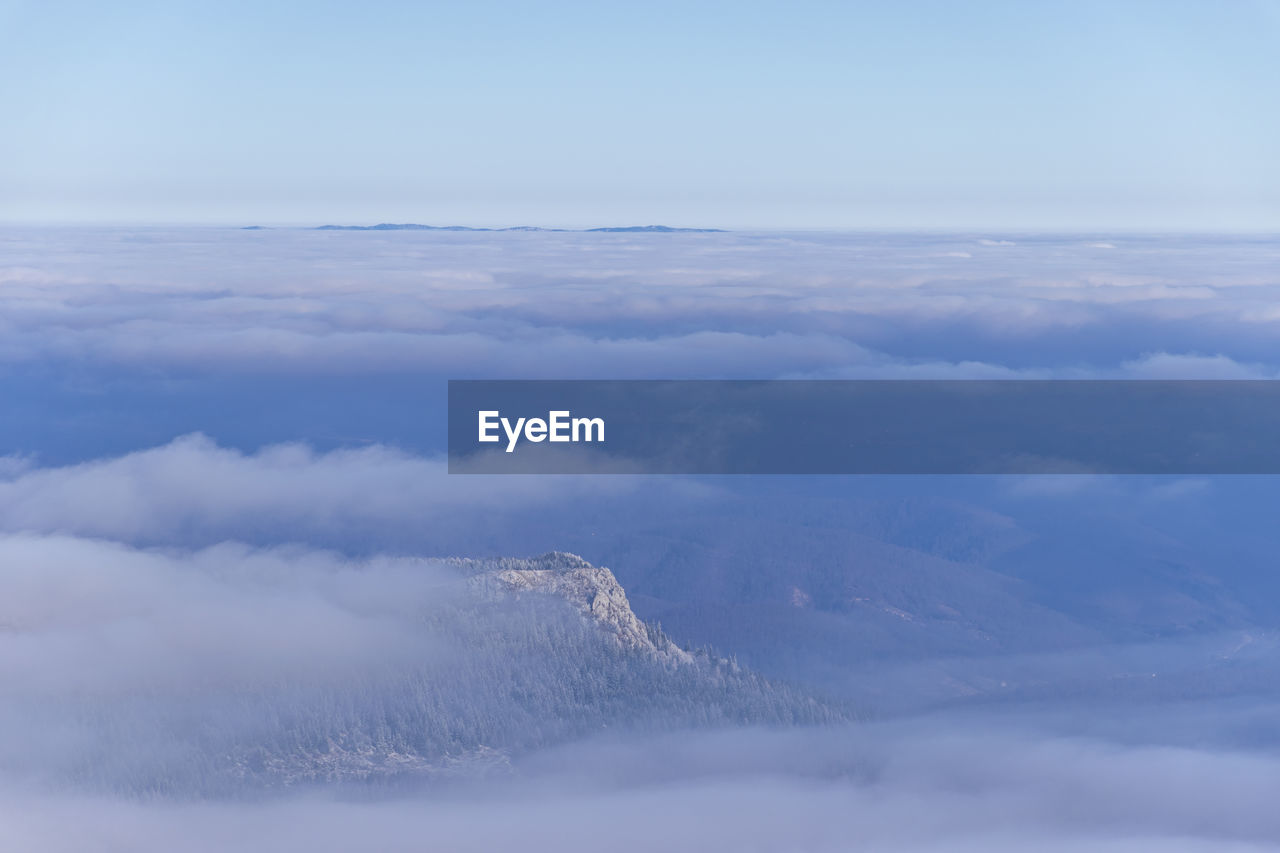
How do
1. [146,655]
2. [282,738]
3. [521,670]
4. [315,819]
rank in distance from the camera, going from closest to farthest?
[315,819], [282,738], [521,670], [146,655]

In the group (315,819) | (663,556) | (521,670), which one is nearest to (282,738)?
(315,819)

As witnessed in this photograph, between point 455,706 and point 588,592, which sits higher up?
point 588,592

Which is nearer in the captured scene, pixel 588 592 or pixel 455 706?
Answer: pixel 455 706

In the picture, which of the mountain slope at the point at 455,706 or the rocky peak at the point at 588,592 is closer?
the mountain slope at the point at 455,706

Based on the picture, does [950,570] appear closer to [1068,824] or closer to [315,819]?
[1068,824]

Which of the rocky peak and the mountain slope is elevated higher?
the rocky peak

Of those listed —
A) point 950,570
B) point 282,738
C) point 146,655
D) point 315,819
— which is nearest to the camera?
point 315,819

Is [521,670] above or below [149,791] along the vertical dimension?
above

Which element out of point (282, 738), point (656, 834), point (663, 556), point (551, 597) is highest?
point (551, 597)

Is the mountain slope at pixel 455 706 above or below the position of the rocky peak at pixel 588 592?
below

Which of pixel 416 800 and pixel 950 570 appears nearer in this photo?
pixel 416 800

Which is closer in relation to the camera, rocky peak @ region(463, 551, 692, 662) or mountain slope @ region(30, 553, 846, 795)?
mountain slope @ region(30, 553, 846, 795)
